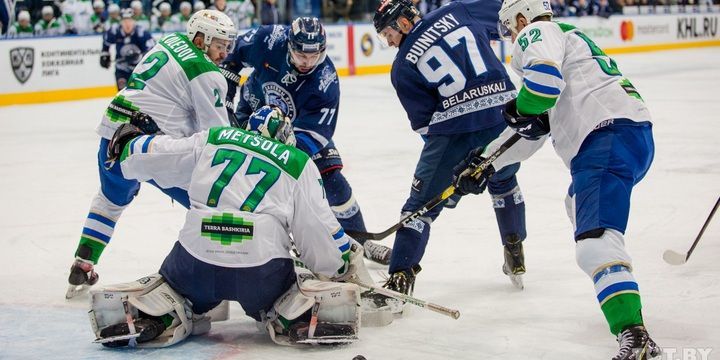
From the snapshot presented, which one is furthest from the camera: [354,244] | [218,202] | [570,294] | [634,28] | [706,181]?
[634,28]

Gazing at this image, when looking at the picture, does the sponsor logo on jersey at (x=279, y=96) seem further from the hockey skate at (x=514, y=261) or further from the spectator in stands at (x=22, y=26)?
the spectator in stands at (x=22, y=26)

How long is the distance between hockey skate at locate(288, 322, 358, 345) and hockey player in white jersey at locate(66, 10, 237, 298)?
1.02 m

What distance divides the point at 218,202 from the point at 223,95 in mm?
1005

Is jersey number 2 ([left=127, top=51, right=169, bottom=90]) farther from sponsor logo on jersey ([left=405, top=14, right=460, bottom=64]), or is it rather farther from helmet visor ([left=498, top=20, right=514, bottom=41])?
helmet visor ([left=498, top=20, right=514, bottom=41])

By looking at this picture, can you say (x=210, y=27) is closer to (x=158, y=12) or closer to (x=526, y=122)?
(x=526, y=122)

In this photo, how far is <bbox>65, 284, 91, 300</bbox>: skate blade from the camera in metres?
4.32

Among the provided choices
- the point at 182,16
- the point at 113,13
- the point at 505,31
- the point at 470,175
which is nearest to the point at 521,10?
the point at 505,31

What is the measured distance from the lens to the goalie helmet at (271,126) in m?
3.56

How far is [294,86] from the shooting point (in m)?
4.97

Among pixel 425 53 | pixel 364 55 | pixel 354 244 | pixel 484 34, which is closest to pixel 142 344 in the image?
pixel 354 244

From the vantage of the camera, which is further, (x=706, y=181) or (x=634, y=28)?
(x=634, y=28)

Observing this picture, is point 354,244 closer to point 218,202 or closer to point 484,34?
point 218,202

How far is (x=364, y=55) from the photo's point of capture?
598 inches

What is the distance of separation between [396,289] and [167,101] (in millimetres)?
1232
